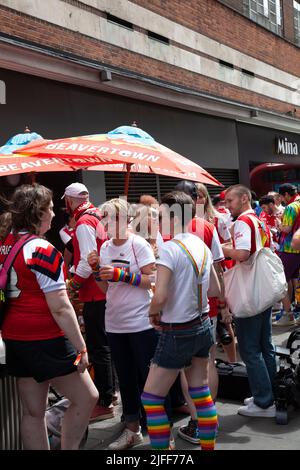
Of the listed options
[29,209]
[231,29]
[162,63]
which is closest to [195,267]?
[29,209]

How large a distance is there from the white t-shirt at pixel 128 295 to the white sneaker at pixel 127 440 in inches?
32.5

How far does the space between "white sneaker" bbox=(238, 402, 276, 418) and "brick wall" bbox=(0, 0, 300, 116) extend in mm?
7273

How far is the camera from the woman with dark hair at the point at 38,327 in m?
3.56

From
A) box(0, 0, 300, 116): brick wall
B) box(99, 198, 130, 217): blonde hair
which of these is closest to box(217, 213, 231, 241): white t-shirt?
box(99, 198, 130, 217): blonde hair

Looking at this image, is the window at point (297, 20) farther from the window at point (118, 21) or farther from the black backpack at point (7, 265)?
the black backpack at point (7, 265)

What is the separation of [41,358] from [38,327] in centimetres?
19

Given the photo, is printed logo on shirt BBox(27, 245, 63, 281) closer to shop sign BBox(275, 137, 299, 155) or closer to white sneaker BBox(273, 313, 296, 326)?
white sneaker BBox(273, 313, 296, 326)

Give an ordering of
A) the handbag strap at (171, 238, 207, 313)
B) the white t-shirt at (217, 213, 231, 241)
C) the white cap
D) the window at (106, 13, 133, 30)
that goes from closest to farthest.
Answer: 1. the handbag strap at (171, 238, 207, 313)
2. the white cap
3. the white t-shirt at (217, 213, 231, 241)
4. the window at (106, 13, 133, 30)

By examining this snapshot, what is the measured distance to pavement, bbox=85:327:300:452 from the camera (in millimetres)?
4637

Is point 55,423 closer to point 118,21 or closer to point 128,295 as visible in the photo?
point 128,295

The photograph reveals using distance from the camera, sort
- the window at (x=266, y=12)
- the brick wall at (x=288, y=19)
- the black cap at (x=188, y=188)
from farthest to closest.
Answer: the brick wall at (x=288, y=19) < the window at (x=266, y=12) < the black cap at (x=188, y=188)

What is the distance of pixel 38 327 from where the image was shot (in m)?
3.59

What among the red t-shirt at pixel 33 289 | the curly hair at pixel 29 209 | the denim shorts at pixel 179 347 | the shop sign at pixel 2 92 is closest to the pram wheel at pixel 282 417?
the denim shorts at pixel 179 347
